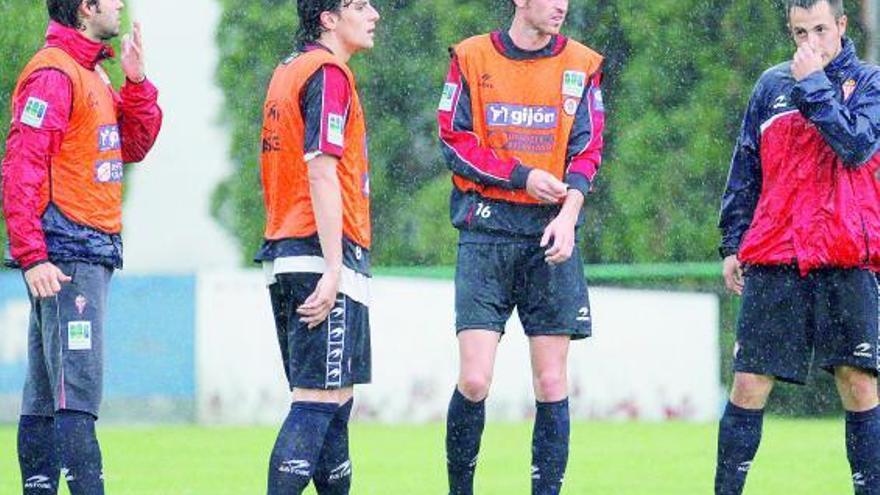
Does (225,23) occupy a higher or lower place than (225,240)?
higher

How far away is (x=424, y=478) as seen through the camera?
37.2 ft

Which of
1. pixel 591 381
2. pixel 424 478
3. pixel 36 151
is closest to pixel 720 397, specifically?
A: pixel 591 381

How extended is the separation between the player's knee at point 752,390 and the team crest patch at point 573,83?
4.12ft

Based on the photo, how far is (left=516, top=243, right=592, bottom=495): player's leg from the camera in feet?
25.0

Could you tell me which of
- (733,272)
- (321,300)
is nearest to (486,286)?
(733,272)

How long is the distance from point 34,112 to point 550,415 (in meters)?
2.23

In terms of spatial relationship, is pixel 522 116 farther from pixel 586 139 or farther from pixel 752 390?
pixel 752 390

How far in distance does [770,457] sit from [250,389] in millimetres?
5269

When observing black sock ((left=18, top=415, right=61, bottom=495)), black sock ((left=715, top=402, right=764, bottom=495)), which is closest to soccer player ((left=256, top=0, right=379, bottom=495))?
black sock ((left=18, top=415, right=61, bottom=495))


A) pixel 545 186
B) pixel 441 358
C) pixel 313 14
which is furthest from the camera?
pixel 441 358

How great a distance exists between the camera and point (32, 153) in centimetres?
715

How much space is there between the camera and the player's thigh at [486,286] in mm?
7699

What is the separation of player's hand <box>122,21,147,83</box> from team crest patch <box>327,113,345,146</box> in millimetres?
1143

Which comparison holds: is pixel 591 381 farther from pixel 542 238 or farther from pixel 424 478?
pixel 542 238
